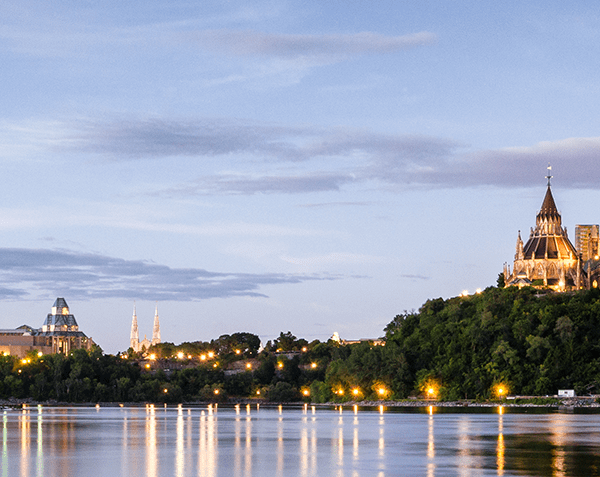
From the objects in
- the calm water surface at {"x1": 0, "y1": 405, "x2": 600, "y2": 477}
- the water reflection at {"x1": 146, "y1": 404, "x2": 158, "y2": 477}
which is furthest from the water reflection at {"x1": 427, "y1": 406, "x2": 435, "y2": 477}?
the water reflection at {"x1": 146, "y1": 404, "x2": 158, "y2": 477}

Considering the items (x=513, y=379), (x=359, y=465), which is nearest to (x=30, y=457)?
(x=359, y=465)

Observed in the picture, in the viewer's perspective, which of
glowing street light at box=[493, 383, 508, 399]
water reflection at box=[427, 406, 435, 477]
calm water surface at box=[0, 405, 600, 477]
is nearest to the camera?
water reflection at box=[427, 406, 435, 477]

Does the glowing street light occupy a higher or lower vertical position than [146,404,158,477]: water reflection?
lower

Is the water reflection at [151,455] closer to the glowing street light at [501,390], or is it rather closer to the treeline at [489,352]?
the glowing street light at [501,390]

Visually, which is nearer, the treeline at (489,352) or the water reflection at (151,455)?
the water reflection at (151,455)

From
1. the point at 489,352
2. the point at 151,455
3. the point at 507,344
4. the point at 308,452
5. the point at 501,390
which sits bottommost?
the point at 501,390

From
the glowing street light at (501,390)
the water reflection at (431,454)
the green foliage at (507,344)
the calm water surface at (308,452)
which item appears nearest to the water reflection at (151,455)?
the calm water surface at (308,452)

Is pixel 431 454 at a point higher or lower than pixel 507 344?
lower

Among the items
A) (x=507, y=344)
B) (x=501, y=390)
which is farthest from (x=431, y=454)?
(x=507, y=344)

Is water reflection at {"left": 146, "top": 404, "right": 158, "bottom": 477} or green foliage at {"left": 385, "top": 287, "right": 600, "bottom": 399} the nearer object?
water reflection at {"left": 146, "top": 404, "right": 158, "bottom": 477}

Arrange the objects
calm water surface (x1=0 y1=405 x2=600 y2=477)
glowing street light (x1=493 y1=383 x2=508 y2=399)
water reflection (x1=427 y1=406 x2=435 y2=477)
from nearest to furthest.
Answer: water reflection (x1=427 y1=406 x2=435 y2=477)
calm water surface (x1=0 y1=405 x2=600 y2=477)
glowing street light (x1=493 y1=383 x2=508 y2=399)

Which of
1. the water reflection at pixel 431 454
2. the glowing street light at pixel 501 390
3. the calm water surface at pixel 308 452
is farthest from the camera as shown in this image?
the glowing street light at pixel 501 390

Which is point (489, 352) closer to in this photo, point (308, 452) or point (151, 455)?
point (308, 452)

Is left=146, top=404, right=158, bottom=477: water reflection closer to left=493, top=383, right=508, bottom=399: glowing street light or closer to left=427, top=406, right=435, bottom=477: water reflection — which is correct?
left=427, top=406, right=435, bottom=477: water reflection
